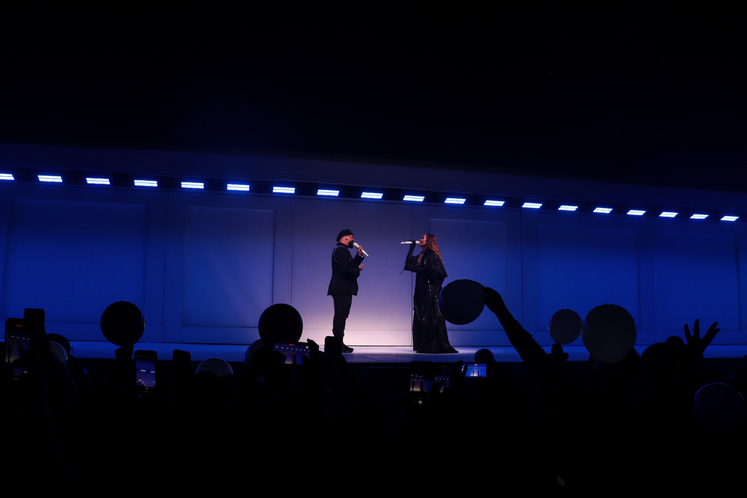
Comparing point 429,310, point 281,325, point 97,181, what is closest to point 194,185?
point 97,181

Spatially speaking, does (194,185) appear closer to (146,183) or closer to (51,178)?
(146,183)

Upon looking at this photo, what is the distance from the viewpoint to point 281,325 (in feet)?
7.91

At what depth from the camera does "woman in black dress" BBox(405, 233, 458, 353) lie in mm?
6617

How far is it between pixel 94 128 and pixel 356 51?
2.77 meters

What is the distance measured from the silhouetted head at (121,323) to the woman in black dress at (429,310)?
4318mm

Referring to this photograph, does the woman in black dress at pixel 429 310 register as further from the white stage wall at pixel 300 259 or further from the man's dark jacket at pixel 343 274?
the white stage wall at pixel 300 259

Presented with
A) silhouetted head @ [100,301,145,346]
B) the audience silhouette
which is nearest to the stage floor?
silhouetted head @ [100,301,145,346]

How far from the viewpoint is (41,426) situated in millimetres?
1254

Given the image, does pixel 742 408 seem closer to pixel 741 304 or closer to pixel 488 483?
pixel 488 483

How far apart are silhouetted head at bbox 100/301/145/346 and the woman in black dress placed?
432cm

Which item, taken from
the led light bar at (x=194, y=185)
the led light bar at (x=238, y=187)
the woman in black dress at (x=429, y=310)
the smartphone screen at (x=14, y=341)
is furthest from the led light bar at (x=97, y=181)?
the smartphone screen at (x=14, y=341)

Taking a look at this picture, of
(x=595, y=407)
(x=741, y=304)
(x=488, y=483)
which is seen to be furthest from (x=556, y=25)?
(x=741, y=304)

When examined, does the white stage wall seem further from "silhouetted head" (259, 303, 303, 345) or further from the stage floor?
"silhouetted head" (259, 303, 303, 345)

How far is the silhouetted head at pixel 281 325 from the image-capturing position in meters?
2.41
